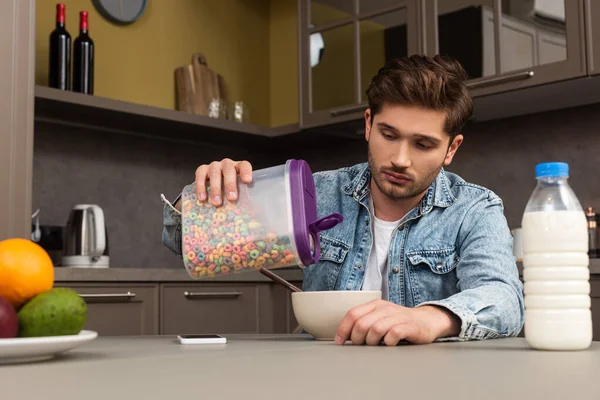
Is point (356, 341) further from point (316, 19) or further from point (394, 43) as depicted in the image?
point (316, 19)

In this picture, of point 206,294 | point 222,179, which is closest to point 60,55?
point 206,294

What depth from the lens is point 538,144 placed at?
3.04 m

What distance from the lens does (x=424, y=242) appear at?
5.42ft

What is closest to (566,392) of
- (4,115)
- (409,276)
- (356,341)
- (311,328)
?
(356,341)

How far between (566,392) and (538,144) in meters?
2.52

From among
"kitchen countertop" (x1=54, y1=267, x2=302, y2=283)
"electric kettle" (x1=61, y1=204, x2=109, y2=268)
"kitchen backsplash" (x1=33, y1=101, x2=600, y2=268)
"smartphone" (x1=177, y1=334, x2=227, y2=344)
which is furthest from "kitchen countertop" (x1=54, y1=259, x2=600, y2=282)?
"smartphone" (x1=177, y1=334, x2=227, y2=344)

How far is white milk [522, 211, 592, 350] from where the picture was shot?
96 centimetres

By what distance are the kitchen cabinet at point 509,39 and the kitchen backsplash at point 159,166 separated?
1.30 feet

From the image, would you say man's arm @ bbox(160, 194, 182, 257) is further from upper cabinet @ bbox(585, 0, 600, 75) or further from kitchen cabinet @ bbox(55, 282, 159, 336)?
upper cabinet @ bbox(585, 0, 600, 75)

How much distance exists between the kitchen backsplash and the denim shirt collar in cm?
124

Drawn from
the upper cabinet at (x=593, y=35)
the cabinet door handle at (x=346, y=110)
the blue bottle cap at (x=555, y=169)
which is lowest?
the blue bottle cap at (x=555, y=169)

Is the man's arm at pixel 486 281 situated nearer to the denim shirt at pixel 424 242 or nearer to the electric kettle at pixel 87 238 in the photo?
the denim shirt at pixel 424 242

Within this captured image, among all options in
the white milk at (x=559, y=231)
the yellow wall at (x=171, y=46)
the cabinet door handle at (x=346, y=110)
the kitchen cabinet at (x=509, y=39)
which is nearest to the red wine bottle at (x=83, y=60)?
the yellow wall at (x=171, y=46)

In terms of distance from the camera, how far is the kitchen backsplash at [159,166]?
9.69 ft
